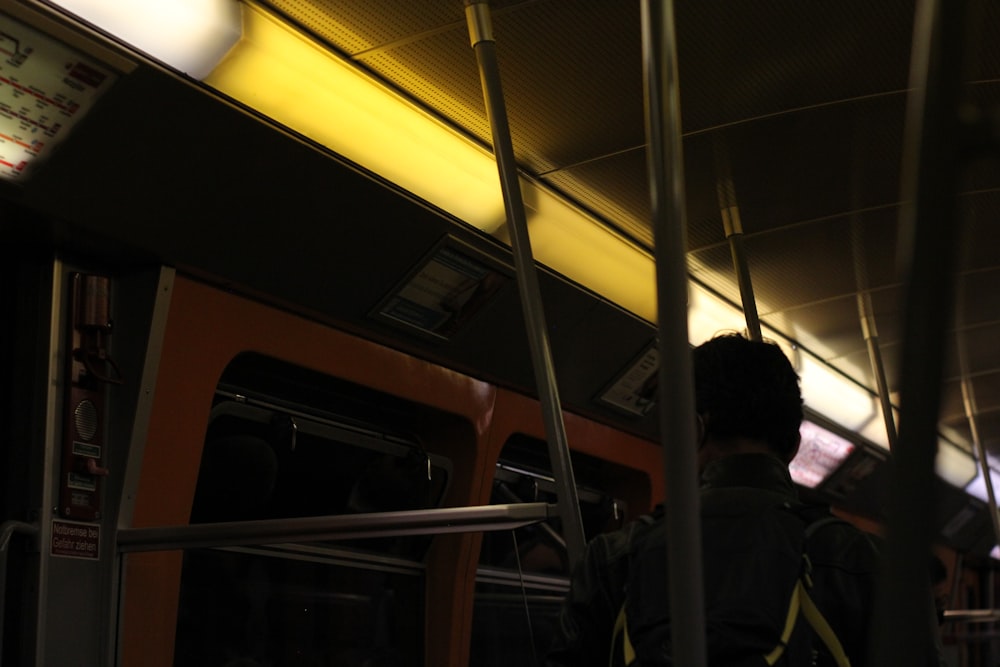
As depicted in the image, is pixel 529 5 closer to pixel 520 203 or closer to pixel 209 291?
pixel 520 203

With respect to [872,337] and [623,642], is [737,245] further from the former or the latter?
[623,642]

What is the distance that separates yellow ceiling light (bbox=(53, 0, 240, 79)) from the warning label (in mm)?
1323

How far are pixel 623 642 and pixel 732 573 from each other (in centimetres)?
19

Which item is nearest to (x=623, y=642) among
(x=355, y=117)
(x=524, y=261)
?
(x=524, y=261)

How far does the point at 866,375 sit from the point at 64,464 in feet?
18.1

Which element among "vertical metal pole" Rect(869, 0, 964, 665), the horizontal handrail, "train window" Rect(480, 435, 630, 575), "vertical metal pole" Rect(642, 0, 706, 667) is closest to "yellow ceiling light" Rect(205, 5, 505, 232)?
the horizontal handrail

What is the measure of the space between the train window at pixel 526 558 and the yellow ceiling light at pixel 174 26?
9.33 ft

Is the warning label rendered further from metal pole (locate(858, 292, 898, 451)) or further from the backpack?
metal pole (locate(858, 292, 898, 451))

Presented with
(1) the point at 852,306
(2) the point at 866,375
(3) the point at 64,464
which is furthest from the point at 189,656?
(2) the point at 866,375

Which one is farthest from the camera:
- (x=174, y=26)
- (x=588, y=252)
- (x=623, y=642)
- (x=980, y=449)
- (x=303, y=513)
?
(x=980, y=449)

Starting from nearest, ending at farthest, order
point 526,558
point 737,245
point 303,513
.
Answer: point 303,513
point 737,245
point 526,558

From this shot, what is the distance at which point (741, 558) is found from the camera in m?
1.65

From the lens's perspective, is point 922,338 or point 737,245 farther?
point 737,245

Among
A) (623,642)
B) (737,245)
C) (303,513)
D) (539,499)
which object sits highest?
(737,245)
